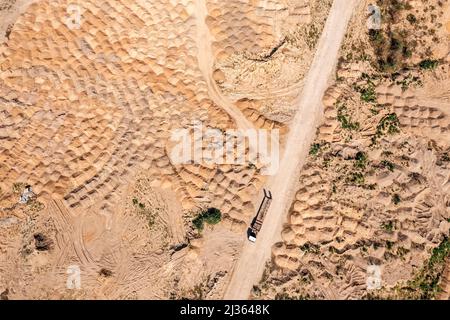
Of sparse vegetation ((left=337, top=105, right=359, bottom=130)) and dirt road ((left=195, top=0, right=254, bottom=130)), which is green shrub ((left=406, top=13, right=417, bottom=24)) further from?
dirt road ((left=195, top=0, right=254, bottom=130))

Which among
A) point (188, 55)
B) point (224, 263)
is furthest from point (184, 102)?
point (224, 263)

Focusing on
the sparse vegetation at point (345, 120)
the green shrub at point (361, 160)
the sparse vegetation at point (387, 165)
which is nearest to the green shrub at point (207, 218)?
the green shrub at point (361, 160)

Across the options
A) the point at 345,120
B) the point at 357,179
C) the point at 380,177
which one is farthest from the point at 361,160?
the point at 345,120

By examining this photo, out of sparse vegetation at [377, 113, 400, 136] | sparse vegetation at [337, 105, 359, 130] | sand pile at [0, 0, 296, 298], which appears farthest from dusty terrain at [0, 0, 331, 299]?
sparse vegetation at [377, 113, 400, 136]

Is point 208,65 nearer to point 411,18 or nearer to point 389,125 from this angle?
point 389,125

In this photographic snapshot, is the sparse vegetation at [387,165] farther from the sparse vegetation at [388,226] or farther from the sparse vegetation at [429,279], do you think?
the sparse vegetation at [429,279]
